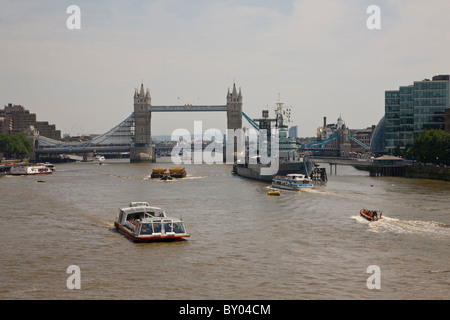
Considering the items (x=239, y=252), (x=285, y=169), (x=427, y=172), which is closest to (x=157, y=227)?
(x=239, y=252)

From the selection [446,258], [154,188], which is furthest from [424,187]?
[446,258]

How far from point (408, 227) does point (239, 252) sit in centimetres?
1261

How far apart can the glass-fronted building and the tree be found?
17.0 meters

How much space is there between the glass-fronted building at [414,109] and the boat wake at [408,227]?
72516 mm

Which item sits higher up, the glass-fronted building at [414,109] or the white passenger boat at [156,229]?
the glass-fronted building at [414,109]

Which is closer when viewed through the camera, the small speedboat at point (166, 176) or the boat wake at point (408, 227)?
the boat wake at point (408, 227)

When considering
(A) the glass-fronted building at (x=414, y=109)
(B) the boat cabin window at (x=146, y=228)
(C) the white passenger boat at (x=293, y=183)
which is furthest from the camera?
(A) the glass-fronted building at (x=414, y=109)

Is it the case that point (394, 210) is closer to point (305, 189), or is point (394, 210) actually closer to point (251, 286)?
point (305, 189)

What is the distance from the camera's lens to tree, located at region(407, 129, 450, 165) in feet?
277

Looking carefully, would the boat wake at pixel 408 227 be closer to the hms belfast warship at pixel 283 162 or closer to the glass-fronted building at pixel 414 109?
the hms belfast warship at pixel 283 162

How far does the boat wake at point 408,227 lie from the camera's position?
1359 inches

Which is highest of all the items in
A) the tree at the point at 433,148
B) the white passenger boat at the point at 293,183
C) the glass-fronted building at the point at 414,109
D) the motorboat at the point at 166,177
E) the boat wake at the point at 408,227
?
the glass-fronted building at the point at 414,109

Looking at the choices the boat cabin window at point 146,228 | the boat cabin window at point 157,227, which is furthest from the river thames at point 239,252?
the boat cabin window at point 157,227

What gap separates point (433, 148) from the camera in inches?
3376
